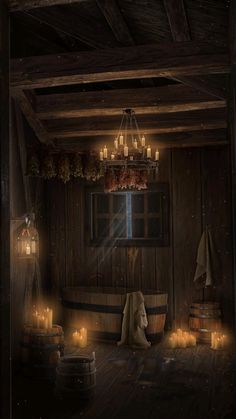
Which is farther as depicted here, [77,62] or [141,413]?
[77,62]

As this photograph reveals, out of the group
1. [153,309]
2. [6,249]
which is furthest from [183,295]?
[6,249]

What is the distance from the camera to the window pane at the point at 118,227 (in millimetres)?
9500

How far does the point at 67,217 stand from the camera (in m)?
9.77

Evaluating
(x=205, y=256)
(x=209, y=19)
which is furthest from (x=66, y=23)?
(x=205, y=256)

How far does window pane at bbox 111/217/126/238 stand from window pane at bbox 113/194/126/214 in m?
0.17

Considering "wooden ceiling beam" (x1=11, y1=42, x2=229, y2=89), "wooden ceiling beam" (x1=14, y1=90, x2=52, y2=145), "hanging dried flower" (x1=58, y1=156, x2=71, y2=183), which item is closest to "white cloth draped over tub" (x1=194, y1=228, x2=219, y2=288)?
"hanging dried flower" (x1=58, y1=156, x2=71, y2=183)

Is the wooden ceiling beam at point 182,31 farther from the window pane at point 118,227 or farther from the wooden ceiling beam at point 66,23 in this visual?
the window pane at point 118,227

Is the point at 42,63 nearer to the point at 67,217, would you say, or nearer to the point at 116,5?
the point at 116,5

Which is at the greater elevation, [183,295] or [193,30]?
[193,30]

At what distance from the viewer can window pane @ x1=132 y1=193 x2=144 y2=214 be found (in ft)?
31.0

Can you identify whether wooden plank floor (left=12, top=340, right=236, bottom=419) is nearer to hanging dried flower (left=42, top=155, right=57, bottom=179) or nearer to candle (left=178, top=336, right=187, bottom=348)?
candle (left=178, top=336, right=187, bottom=348)

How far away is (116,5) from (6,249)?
3.44 meters

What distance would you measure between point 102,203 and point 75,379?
4905 mm

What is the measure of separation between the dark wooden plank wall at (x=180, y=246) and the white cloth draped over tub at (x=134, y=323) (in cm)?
141
